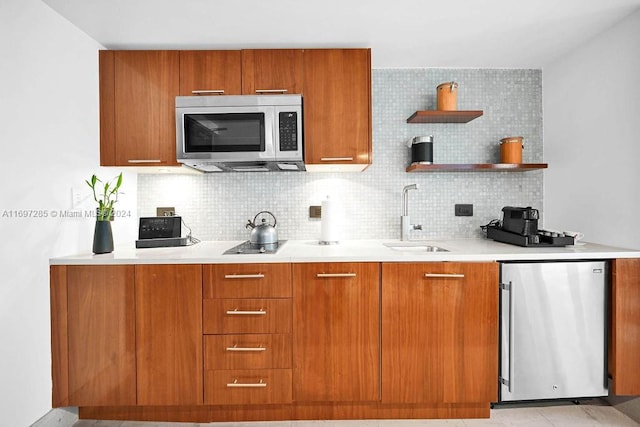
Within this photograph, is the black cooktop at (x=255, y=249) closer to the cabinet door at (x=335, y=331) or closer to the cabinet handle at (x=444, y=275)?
the cabinet door at (x=335, y=331)

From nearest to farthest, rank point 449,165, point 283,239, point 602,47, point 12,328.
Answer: point 12,328
point 602,47
point 449,165
point 283,239

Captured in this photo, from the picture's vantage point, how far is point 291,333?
1.87 m

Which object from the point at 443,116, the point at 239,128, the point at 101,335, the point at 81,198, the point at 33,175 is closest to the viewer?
the point at 33,175

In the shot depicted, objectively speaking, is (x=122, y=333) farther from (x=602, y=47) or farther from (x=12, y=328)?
(x=602, y=47)

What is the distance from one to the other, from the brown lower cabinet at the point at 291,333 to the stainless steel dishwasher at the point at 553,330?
0.24 ft

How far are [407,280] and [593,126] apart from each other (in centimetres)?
161

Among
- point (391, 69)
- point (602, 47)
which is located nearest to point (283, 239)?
point (391, 69)

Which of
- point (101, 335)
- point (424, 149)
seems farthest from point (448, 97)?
point (101, 335)

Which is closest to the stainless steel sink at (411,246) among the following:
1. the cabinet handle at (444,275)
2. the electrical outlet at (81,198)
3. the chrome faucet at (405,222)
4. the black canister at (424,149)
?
the chrome faucet at (405,222)

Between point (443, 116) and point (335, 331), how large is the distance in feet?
5.42

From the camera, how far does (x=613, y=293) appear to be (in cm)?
188

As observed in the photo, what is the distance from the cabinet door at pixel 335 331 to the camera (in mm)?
1877

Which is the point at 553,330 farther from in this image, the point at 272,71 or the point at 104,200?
the point at 104,200

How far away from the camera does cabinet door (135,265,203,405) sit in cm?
186
